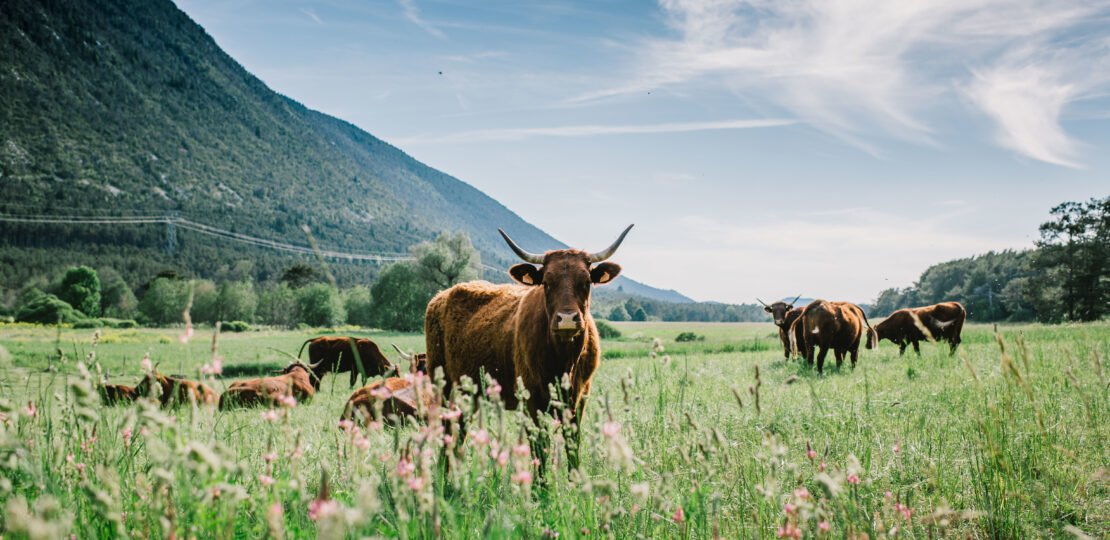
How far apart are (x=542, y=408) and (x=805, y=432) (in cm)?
293

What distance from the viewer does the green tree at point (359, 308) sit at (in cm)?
9576

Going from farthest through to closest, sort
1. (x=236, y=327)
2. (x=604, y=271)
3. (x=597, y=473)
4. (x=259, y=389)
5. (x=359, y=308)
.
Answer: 1. (x=359, y=308)
2. (x=236, y=327)
3. (x=259, y=389)
4. (x=604, y=271)
5. (x=597, y=473)

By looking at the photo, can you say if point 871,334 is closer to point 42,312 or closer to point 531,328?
point 531,328

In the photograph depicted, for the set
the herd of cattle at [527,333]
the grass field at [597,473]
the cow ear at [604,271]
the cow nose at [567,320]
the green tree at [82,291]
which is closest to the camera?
the grass field at [597,473]

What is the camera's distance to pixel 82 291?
10131cm

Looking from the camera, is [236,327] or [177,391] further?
[236,327]

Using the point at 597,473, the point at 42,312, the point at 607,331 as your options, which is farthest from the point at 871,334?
the point at 42,312

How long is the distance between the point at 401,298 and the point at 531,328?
8566 cm

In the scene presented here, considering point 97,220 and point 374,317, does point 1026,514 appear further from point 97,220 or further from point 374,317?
point 97,220

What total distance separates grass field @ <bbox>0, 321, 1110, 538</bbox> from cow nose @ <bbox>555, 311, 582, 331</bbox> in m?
0.91

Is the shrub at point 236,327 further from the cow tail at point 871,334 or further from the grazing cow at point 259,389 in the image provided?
the cow tail at point 871,334

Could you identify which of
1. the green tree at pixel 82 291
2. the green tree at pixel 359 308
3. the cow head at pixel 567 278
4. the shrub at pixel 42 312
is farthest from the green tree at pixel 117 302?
the cow head at pixel 567 278

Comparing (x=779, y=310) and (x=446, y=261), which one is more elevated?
(x=446, y=261)

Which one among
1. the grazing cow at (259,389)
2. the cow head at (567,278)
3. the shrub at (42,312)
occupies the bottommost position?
the shrub at (42,312)
